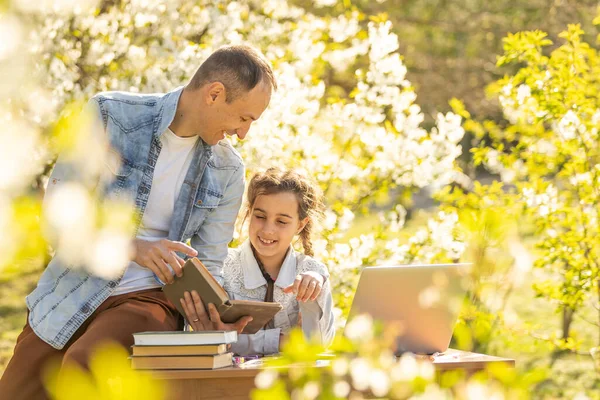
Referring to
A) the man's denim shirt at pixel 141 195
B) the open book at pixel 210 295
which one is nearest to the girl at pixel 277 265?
the man's denim shirt at pixel 141 195

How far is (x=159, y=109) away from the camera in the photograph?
3127 mm

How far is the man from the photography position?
9.20ft

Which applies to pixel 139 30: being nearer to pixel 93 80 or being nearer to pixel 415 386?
pixel 93 80

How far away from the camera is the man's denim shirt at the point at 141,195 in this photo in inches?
114

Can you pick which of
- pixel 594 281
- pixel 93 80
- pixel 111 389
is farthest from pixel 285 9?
pixel 111 389

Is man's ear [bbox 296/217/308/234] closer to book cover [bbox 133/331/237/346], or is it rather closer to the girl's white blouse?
the girl's white blouse

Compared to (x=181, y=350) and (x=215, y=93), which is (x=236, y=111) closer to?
(x=215, y=93)

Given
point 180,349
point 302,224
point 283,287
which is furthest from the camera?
point 302,224

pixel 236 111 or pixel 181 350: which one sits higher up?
pixel 236 111

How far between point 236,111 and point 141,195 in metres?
0.45

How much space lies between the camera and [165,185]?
10.3 feet

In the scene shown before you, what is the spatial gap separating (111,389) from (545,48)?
934cm

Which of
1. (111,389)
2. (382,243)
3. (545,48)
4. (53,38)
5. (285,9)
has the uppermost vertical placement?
(545,48)

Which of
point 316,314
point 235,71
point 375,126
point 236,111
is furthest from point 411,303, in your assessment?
point 375,126
